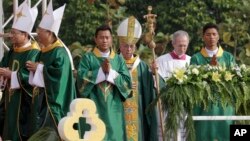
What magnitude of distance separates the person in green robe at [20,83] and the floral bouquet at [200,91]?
1604mm

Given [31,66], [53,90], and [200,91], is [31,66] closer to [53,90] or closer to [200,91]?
[53,90]

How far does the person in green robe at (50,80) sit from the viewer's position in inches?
412

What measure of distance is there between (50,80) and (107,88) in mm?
628

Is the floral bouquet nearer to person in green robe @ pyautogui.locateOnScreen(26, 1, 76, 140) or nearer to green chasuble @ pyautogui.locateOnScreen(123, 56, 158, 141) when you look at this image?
person in green robe @ pyautogui.locateOnScreen(26, 1, 76, 140)

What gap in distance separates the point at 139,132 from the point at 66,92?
115 cm

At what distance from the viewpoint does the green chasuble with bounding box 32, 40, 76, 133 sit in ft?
34.4

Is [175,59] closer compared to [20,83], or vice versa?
[20,83]

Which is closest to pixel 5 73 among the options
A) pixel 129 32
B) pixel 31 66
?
pixel 31 66

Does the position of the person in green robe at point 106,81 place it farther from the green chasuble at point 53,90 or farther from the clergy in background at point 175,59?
the clergy in background at point 175,59

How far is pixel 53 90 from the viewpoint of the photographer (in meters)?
10.5

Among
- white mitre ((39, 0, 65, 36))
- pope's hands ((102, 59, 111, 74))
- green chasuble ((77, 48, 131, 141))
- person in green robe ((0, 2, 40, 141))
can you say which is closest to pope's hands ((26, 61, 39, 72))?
person in green robe ((0, 2, 40, 141))

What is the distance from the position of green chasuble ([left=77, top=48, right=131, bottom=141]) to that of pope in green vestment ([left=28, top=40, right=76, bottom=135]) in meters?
0.18

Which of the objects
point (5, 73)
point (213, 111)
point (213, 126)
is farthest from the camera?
point (5, 73)

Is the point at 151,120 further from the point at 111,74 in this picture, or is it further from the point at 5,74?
the point at 5,74
